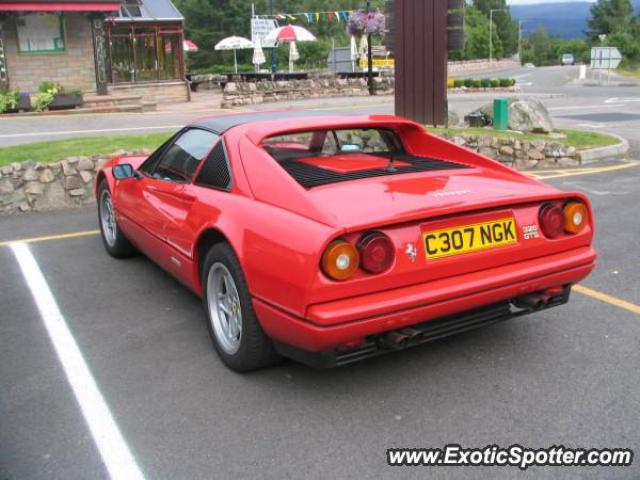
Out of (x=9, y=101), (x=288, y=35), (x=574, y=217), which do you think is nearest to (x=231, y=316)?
(x=574, y=217)

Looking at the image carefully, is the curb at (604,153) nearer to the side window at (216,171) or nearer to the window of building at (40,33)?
the side window at (216,171)

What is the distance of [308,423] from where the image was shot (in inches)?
123

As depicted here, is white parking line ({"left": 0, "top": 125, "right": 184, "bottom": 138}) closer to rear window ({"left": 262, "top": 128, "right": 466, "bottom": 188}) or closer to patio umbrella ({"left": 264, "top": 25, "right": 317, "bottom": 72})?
rear window ({"left": 262, "top": 128, "right": 466, "bottom": 188})

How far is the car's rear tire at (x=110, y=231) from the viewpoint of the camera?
576 cm

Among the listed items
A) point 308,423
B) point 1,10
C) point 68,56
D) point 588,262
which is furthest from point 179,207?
point 68,56

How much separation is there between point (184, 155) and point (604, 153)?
8.76 metres

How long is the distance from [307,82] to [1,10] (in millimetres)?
11361

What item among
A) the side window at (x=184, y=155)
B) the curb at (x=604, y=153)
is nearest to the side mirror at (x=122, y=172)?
the side window at (x=184, y=155)

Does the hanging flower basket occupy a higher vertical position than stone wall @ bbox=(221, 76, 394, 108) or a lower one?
higher

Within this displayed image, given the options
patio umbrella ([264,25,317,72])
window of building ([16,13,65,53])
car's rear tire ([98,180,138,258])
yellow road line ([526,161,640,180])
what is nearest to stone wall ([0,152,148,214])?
car's rear tire ([98,180,138,258])

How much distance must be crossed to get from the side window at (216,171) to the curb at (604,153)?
831cm

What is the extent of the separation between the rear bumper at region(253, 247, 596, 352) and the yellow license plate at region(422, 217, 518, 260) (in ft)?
0.41

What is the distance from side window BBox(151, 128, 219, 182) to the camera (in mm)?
4285

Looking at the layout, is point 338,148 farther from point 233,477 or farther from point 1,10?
point 1,10
